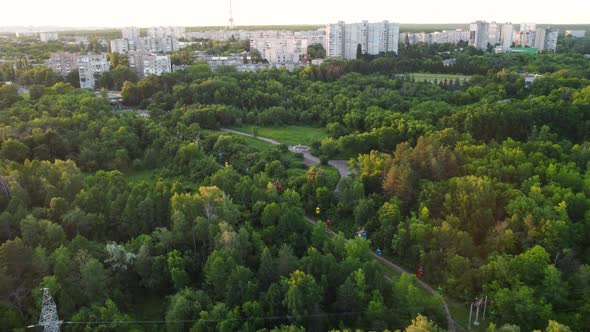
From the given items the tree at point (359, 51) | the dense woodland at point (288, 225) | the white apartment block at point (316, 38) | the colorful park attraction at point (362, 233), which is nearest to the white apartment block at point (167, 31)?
the white apartment block at point (316, 38)

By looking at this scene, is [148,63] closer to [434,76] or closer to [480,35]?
[434,76]

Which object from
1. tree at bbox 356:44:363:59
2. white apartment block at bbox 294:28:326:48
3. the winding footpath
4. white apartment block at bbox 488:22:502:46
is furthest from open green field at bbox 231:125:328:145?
white apartment block at bbox 488:22:502:46

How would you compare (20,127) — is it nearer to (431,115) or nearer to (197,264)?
(197,264)

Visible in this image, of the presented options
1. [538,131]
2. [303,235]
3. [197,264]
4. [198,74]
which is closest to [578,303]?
[303,235]

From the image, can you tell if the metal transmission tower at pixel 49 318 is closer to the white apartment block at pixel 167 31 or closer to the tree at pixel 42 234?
the tree at pixel 42 234

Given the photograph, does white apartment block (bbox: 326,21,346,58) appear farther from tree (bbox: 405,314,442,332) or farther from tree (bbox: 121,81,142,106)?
tree (bbox: 405,314,442,332)

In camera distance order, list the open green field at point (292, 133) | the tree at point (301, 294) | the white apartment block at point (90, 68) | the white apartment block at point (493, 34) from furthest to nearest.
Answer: the white apartment block at point (493, 34) < the white apartment block at point (90, 68) < the open green field at point (292, 133) < the tree at point (301, 294)

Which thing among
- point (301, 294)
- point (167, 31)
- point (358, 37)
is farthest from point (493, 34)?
point (301, 294)

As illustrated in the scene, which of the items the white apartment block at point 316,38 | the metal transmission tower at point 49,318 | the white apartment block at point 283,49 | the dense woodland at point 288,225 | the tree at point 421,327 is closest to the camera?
the tree at point 421,327
